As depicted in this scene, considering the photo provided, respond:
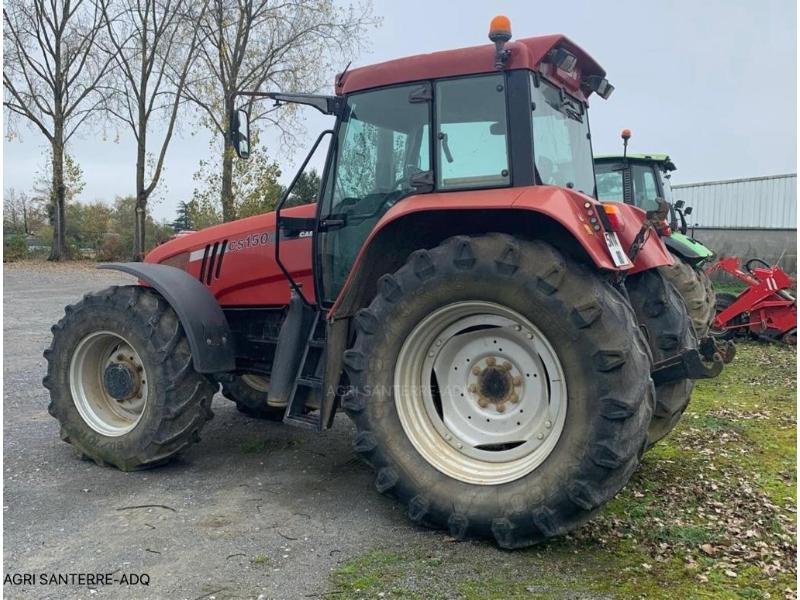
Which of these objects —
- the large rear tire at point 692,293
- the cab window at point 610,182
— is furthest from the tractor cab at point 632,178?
the large rear tire at point 692,293

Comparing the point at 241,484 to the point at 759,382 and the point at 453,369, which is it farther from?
the point at 759,382

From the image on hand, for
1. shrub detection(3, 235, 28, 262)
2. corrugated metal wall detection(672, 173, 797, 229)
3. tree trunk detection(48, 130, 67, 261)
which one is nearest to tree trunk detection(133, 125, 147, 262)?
tree trunk detection(48, 130, 67, 261)

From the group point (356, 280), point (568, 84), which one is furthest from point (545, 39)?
point (356, 280)

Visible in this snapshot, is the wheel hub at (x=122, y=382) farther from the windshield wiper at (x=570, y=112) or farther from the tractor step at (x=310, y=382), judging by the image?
the windshield wiper at (x=570, y=112)

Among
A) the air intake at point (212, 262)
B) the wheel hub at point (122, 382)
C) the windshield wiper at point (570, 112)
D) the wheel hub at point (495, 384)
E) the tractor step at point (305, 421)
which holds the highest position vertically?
the windshield wiper at point (570, 112)

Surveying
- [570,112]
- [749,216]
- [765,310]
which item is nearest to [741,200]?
[749,216]

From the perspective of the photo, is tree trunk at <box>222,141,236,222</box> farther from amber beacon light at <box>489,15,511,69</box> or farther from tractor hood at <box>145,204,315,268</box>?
amber beacon light at <box>489,15,511,69</box>

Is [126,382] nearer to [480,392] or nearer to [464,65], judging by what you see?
[480,392]

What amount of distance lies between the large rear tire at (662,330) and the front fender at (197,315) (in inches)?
105

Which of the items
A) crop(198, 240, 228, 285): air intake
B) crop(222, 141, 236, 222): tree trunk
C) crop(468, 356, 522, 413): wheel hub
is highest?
crop(222, 141, 236, 222): tree trunk

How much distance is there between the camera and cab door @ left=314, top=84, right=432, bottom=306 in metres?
4.14

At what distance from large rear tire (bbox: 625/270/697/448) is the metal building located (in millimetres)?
14080

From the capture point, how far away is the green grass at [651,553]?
3.04m

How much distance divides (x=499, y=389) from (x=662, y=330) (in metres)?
1.20
